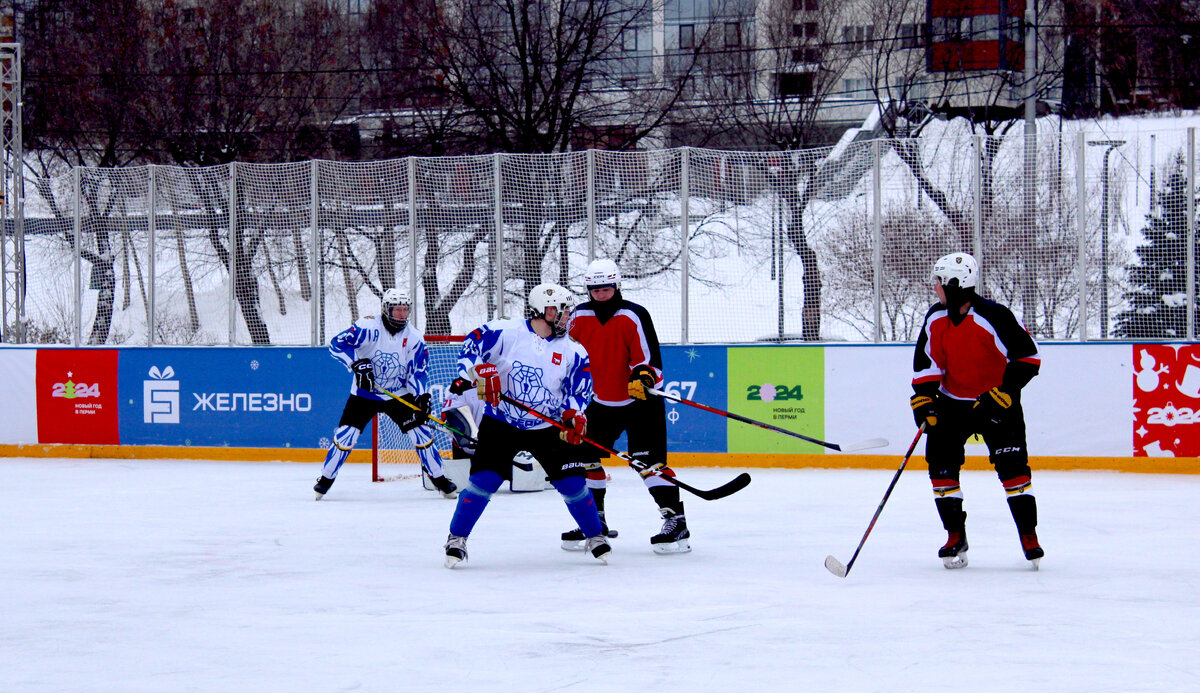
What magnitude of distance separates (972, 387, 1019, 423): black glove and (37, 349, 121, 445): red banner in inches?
318

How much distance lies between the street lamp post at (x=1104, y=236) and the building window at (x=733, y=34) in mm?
12088

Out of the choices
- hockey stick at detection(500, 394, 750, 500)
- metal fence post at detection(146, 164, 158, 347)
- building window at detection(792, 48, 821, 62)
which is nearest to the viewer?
hockey stick at detection(500, 394, 750, 500)

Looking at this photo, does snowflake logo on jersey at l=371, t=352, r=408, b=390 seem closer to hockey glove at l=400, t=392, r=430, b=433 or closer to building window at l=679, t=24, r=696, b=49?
hockey glove at l=400, t=392, r=430, b=433

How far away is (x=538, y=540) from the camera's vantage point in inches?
242

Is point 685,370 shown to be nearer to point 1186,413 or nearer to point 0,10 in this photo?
point 1186,413

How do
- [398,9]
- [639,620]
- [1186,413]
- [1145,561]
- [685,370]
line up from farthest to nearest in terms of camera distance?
[398,9], [685,370], [1186,413], [1145,561], [639,620]

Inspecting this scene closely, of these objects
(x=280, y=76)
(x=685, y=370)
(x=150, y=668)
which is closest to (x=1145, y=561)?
→ (x=150, y=668)

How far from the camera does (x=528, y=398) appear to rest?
17.2 ft

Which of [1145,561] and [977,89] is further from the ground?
[977,89]

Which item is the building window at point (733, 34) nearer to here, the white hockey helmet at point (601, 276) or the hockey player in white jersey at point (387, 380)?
the hockey player in white jersey at point (387, 380)

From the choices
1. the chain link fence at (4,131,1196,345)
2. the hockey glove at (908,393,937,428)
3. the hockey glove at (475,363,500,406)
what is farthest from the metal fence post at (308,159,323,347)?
the hockey glove at (908,393,937,428)

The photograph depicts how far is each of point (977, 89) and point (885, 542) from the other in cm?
1842

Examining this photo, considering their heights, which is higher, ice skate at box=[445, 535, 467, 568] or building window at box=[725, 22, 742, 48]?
building window at box=[725, 22, 742, 48]

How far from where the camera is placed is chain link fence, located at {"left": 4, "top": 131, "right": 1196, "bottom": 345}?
10.0 meters
